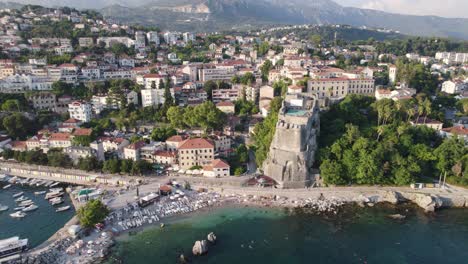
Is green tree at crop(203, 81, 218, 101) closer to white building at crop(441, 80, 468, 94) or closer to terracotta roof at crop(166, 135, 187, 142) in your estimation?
terracotta roof at crop(166, 135, 187, 142)

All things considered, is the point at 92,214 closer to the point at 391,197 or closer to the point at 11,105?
the point at 391,197

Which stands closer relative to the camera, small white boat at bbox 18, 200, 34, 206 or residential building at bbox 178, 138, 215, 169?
small white boat at bbox 18, 200, 34, 206

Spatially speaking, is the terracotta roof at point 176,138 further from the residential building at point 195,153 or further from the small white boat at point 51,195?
the small white boat at point 51,195

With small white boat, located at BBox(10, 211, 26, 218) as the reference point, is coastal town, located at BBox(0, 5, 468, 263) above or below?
above

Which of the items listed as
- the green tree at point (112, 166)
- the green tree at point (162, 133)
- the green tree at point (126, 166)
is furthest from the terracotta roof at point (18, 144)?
the green tree at point (162, 133)

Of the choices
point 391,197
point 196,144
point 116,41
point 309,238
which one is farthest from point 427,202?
point 116,41

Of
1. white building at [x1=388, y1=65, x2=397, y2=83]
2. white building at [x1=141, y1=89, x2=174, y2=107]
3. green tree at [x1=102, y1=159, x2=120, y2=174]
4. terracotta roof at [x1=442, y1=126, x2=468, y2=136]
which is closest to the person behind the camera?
green tree at [x1=102, y1=159, x2=120, y2=174]

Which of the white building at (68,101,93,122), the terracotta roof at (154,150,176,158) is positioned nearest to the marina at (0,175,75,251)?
the terracotta roof at (154,150,176,158)

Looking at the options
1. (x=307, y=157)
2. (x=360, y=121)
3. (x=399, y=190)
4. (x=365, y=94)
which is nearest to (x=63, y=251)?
(x=307, y=157)

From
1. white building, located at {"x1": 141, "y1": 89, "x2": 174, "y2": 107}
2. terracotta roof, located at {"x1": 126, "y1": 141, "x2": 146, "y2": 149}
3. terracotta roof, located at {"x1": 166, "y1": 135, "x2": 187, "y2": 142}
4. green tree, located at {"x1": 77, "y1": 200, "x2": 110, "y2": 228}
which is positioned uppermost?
white building, located at {"x1": 141, "y1": 89, "x2": 174, "y2": 107}
